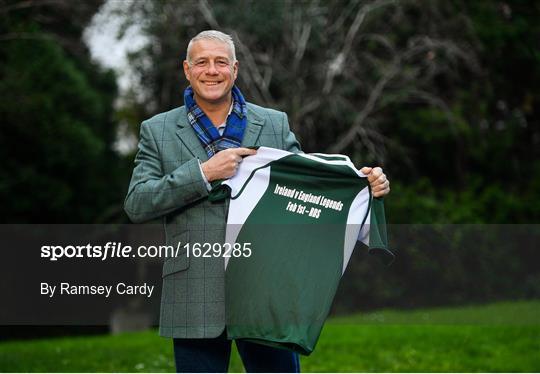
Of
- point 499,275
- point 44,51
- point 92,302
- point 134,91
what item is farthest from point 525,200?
point 92,302

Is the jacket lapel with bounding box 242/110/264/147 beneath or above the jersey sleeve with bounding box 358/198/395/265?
above

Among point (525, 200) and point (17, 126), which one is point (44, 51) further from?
point (525, 200)

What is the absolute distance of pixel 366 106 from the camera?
44.9ft

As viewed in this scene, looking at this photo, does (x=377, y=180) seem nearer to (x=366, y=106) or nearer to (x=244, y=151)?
(x=244, y=151)

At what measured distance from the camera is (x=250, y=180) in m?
3.25

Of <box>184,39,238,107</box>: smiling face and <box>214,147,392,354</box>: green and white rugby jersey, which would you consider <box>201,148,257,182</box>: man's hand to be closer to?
<box>214,147,392,354</box>: green and white rugby jersey

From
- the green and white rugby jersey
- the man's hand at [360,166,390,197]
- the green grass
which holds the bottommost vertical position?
the green grass

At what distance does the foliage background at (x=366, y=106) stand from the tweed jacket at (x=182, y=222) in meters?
9.11

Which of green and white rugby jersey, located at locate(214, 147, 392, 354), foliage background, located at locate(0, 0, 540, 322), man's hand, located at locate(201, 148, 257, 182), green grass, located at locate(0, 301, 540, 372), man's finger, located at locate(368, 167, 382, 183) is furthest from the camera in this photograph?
foliage background, located at locate(0, 0, 540, 322)

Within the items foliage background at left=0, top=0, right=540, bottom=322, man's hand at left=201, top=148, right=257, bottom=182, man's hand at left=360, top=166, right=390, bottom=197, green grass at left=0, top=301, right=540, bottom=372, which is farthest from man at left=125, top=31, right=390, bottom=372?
foliage background at left=0, top=0, right=540, bottom=322

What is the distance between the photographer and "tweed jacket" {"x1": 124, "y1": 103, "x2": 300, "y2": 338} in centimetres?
302

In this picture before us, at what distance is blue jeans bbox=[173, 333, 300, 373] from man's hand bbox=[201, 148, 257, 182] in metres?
0.57

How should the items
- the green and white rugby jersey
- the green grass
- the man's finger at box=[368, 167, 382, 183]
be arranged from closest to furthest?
the green and white rugby jersey
the man's finger at box=[368, 167, 382, 183]
the green grass

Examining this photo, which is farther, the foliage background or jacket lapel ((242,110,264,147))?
the foliage background
